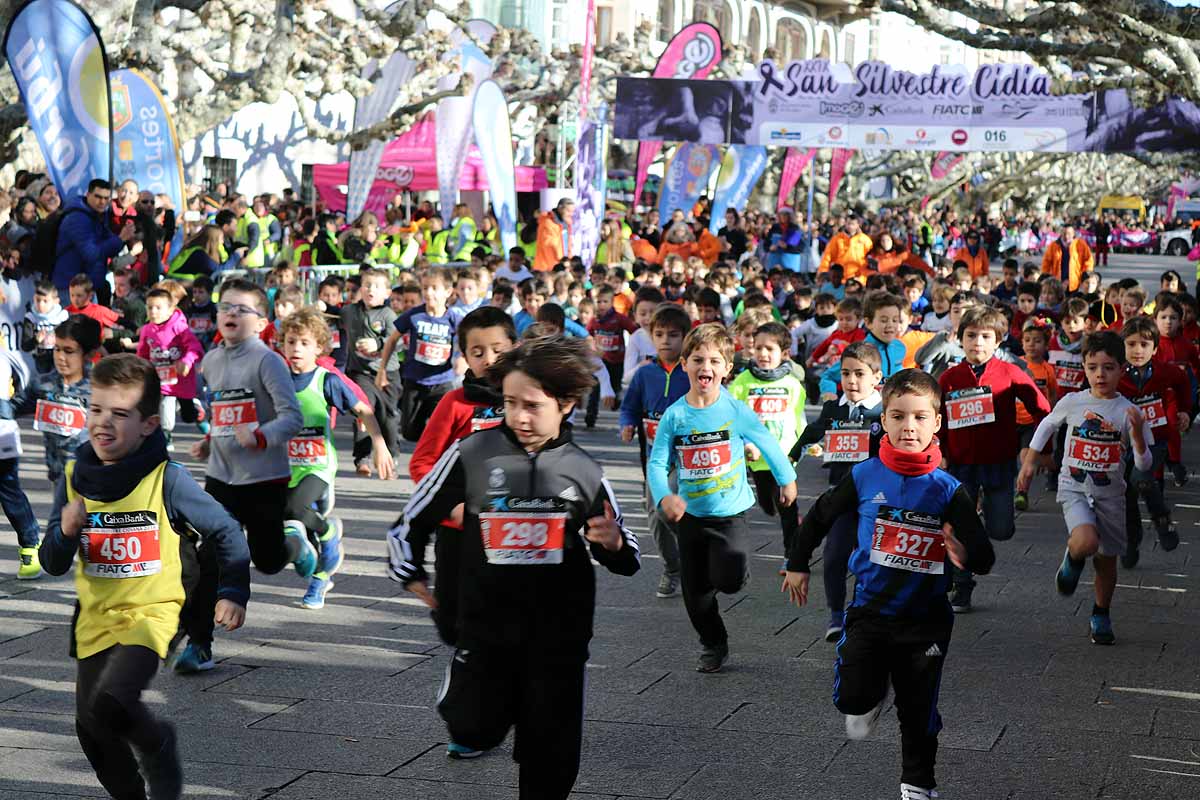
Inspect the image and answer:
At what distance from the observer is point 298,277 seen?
17.2 meters

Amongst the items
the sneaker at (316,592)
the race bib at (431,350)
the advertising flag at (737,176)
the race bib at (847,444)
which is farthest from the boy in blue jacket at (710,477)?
the advertising flag at (737,176)

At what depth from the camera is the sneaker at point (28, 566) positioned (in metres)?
8.11

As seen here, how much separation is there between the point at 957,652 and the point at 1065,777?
1.81 meters

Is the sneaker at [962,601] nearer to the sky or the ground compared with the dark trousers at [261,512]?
nearer to the ground

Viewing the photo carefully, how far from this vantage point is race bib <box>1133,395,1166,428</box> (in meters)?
9.05

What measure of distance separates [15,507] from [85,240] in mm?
6900

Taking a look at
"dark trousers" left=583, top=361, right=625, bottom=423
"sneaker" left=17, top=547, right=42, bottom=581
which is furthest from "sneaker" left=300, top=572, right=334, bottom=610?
"dark trousers" left=583, top=361, right=625, bottom=423

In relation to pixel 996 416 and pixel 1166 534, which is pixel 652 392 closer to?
pixel 996 416

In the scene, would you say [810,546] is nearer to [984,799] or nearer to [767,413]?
[984,799]

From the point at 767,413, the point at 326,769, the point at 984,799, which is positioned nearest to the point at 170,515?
the point at 326,769

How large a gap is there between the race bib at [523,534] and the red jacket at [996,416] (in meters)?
4.38

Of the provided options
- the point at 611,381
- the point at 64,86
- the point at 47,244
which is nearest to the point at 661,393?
the point at 611,381

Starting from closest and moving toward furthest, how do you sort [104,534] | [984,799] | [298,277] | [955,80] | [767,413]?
[104,534]
[984,799]
[767,413]
[298,277]
[955,80]

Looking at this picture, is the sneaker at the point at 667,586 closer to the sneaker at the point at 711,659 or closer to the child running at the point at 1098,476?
the sneaker at the point at 711,659
